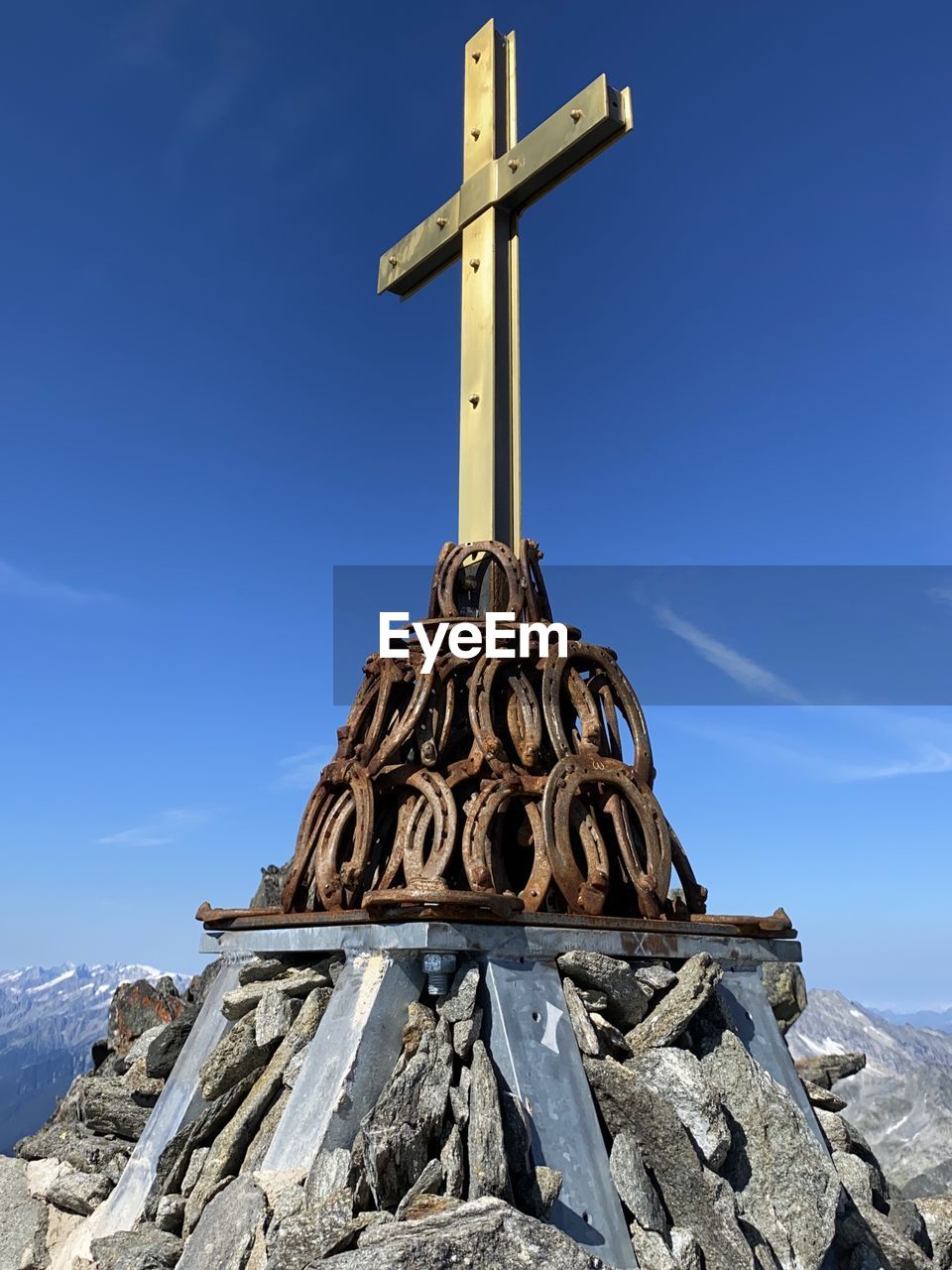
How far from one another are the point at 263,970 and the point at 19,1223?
6.61 feet

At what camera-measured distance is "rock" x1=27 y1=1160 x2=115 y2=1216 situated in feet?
17.4

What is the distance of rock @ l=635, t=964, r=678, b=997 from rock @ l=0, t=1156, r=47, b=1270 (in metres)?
3.54

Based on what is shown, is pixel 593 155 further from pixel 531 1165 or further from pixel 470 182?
pixel 531 1165

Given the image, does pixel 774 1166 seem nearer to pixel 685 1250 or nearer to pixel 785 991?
pixel 685 1250

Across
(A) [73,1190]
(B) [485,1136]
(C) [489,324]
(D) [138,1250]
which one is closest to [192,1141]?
(D) [138,1250]

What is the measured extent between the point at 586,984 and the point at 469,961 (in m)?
0.64

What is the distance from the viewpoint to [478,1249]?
10.1ft

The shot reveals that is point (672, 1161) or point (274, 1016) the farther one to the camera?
point (274, 1016)

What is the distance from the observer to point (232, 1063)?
4902 millimetres

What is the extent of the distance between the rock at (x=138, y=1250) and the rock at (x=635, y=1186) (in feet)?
6.44

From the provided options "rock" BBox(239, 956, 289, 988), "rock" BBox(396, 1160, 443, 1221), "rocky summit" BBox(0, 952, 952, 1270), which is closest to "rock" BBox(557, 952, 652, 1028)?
"rocky summit" BBox(0, 952, 952, 1270)

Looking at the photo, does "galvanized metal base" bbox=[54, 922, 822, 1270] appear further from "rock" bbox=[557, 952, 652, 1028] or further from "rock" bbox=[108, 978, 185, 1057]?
"rock" bbox=[108, 978, 185, 1057]

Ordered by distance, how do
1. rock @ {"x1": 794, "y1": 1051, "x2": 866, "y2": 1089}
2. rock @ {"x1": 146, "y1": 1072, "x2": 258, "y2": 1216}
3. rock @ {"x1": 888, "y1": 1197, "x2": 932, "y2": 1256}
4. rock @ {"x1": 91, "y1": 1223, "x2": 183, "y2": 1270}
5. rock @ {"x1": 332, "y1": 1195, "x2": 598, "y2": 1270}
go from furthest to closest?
rock @ {"x1": 794, "y1": 1051, "x2": 866, "y2": 1089}, rock @ {"x1": 888, "y1": 1197, "x2": 932, "y2": 1256}, rock @ {"x1": 146, "y1": 1072, "x2": 258, "y2": 1216}, rock @ {"x1": 91, "y1": 1223, "x2": 183, "y2": 1270}, rock @ {"x1": 332, "y1": 1195, "x2": 598, "y2": 1270}

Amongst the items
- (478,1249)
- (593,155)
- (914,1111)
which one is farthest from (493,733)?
(914,1111)
